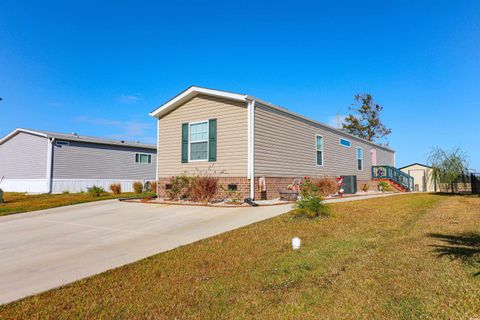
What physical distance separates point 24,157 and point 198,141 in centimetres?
1639

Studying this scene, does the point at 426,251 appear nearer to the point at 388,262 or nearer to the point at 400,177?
the point at 388,262

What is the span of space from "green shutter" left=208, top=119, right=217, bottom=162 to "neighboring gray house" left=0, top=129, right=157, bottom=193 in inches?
503

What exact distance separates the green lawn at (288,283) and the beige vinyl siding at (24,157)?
64.1 feet

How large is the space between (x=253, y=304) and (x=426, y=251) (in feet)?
10.5

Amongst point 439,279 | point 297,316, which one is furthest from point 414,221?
point 297,316

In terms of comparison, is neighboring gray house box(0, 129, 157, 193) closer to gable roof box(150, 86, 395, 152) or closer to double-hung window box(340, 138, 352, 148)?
gable roof box(150, 86, 395, 152)

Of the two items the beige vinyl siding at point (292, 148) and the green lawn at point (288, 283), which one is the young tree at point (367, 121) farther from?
the green lawn at point (288, 283)

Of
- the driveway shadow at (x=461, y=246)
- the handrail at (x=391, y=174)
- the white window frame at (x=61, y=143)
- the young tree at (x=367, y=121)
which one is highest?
the young tree at (x=367, y=121)

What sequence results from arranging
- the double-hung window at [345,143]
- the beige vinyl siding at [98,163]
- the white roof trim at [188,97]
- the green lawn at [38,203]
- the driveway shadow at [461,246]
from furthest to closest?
the beige vinyl siding at [98,163] → the double-hung window at [345,143] → the white roof trim at [188,97] → the green lawn at [38,203] → the driveway shadow at [461,246]

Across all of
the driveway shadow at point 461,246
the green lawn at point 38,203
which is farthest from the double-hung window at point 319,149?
the green lawn at point 38,203

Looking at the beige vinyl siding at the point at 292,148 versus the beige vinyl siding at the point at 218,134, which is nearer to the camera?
the beige vinyl siding at the point at 218,134

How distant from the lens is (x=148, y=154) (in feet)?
83.3

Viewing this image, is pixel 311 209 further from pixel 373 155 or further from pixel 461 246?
pixel 373 155

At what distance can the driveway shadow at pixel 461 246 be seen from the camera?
415 cm
